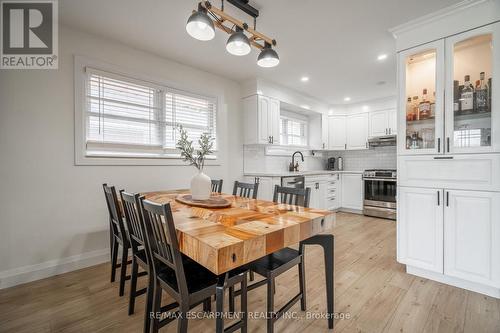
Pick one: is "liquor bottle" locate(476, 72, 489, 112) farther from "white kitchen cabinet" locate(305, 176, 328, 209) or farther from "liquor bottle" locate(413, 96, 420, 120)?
"white kitchen cabinet" locate(305, 176, 328, 209)

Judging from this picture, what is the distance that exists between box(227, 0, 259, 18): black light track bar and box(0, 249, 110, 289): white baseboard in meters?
2.99

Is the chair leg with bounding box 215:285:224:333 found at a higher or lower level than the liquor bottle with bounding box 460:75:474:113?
lower

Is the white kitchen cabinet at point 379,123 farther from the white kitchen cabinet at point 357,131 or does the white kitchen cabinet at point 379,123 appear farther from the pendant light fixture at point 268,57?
the pendant light fixture at point 268,57

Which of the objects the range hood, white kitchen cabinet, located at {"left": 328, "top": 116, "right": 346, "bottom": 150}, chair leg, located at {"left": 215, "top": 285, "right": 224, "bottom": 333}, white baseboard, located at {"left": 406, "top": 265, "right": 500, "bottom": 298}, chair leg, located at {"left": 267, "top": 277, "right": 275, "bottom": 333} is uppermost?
white kitchen cabinet, located at {"left": 328, "top": 116, "right": 346, "bottom": 150}

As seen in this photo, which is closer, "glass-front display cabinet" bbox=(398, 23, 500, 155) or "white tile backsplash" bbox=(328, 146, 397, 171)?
"glass-front display cabinet" bbox=(398, 23, 500, 155)

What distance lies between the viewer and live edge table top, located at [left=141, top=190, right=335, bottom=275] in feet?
3.23

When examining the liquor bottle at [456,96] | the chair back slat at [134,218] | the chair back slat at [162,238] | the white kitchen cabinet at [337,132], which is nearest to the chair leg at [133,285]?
the chair back slat at [134,218]

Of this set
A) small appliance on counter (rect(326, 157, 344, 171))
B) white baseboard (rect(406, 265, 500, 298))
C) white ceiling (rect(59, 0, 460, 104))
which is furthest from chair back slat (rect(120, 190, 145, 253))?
small appliance on counter (rect(326, 157, 344, 171))

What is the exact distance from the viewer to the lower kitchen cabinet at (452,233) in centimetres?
193

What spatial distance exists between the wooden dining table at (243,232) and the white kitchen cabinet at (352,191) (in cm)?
385

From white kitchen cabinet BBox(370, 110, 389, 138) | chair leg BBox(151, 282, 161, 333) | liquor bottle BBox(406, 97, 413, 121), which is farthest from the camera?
white kitchen cabinet BBox(370, 110, 389, 138)

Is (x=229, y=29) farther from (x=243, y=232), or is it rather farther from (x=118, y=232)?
(x=118, y=232)

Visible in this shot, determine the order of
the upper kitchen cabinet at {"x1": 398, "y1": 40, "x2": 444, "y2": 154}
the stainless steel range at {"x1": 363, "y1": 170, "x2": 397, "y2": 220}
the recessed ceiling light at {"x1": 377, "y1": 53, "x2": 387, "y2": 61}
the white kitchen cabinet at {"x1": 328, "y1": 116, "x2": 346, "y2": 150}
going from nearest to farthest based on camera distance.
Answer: the upper kitchen cabinet at {"x1": 398, "y1": 40, "x2": 444, "y2": 154}
the recessed ceiling light at {"x1": 377, "y1": 53, "x2": 387, "y2": 61}
the stainless steel range at {"x1": 363, "y1": 170, "x2": 397, "y2": 220}
the white kitchen cabinet at {"x1": 328, "y1": 116, "x2": 346, "y2": 150}

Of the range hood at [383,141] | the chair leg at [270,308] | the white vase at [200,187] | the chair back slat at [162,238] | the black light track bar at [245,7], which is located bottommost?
the chair leg at [270,308]
